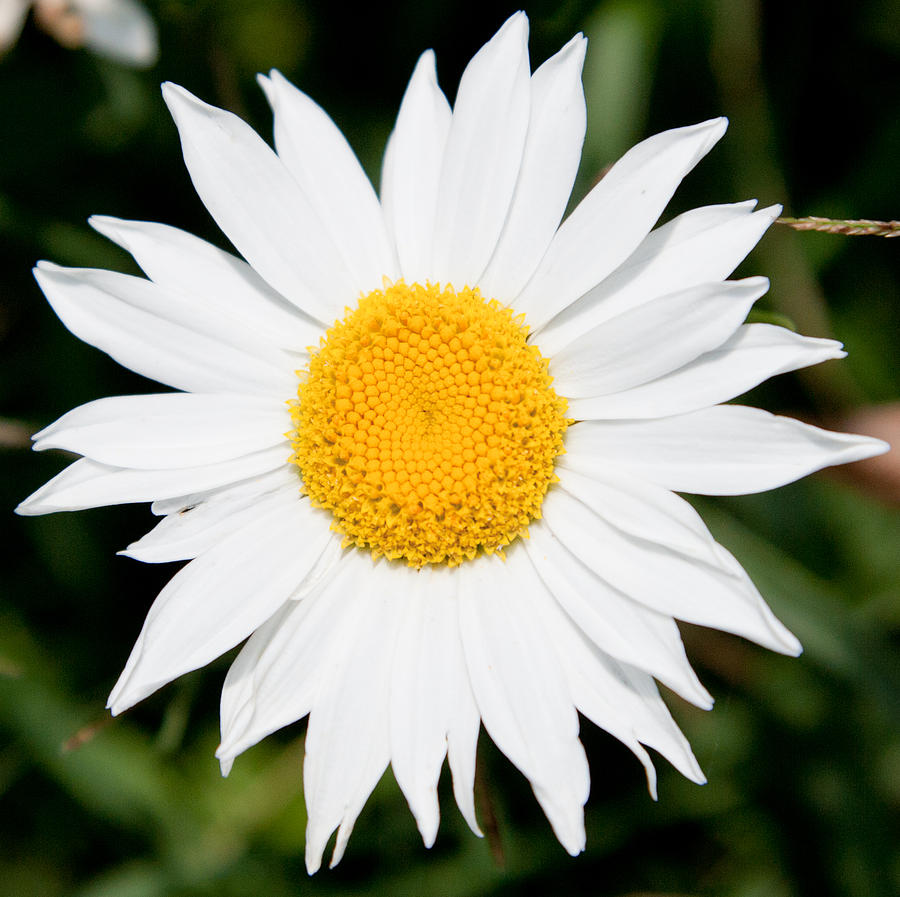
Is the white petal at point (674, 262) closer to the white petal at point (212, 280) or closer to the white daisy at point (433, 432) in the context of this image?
the white daisy at point (433, 432)

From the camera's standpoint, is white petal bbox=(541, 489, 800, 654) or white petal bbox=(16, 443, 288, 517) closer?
white petal bbox=(541, 489, 800, 654)

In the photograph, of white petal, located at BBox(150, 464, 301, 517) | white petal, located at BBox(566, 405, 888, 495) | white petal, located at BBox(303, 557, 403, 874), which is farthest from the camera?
white petal, located at BBox(150, 464, 301, 517)

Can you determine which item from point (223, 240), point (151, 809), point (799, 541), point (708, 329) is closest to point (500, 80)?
point (708, 329)

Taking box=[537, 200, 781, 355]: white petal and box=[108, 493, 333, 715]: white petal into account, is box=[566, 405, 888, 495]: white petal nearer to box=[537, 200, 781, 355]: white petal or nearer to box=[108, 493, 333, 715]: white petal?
box=[537, 200, 781, 355]: white petal

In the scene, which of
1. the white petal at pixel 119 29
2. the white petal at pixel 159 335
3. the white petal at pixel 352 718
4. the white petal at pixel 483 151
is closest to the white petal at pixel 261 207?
the white petal at pixel 159 335

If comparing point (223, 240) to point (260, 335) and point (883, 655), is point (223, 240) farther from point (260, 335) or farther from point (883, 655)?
point (883, 655)

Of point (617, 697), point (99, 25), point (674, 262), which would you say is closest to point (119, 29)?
point (99, 25)

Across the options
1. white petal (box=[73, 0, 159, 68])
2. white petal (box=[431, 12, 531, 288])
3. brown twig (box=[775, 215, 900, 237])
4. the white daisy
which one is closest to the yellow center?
the white daisy

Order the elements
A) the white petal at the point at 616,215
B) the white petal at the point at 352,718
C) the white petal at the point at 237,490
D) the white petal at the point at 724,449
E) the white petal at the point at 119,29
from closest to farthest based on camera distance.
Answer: the white petal at the point at 724,449 → the white petal at the point at 616,215 → the white petal at the point at 352,718 → the white petal at the point at 237,490 → the white petal at the point at 119,29
